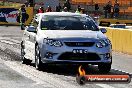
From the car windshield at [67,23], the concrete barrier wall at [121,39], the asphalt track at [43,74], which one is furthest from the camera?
the concrete barrier wall at [121,39]

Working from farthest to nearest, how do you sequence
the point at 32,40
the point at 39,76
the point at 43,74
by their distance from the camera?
the point at 32,40, the point at 43,74, the point at 39,76

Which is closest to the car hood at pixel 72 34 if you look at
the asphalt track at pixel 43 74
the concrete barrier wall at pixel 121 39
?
the asphalt track at pixel 43 74

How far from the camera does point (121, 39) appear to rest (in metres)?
21.0

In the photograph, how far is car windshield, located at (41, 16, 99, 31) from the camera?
13499 millimetres

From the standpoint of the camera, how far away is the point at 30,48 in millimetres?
14172

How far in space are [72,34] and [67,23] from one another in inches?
41.4

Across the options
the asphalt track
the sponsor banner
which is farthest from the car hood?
the sponsor banner

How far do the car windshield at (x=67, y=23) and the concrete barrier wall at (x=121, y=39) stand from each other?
6220mm

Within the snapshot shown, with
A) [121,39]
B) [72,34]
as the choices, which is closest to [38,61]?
[72,34]

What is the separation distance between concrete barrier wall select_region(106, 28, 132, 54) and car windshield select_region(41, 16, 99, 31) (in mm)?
6220

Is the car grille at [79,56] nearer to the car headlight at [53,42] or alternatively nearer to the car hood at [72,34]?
the car headlight at [53,42]

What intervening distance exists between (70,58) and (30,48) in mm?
2092

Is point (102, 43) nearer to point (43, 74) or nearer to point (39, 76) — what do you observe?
point (43, 74)

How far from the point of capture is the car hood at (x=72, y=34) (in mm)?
12539
